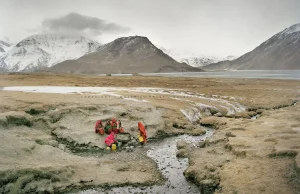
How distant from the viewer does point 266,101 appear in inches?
1747

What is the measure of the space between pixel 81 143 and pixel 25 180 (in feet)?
23.9

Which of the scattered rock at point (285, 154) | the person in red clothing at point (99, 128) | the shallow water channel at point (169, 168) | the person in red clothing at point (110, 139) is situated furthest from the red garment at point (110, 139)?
the scattered rock at point (285, 154)

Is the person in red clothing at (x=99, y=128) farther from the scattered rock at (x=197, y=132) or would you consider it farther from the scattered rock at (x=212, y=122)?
the scattered rock at (x=212, y=122)

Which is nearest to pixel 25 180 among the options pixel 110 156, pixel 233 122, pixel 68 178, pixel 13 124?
pixel 68 178

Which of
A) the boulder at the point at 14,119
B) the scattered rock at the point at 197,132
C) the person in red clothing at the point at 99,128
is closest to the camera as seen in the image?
the boulder at the point at 14,119

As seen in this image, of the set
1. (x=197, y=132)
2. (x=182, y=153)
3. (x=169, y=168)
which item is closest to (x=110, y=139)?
(x=182, y=153)

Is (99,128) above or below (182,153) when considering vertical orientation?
above

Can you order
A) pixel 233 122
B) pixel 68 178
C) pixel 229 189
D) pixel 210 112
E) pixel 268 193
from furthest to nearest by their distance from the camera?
1. pixel 210 112
2. pixel 233 122
3. pixel 68 178
4. pixel 229 189
5. pixel 268 193

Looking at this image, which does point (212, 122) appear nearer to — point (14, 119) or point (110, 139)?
point (110, 139)

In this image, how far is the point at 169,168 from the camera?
56.8ft

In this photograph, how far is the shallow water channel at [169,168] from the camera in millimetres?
14461

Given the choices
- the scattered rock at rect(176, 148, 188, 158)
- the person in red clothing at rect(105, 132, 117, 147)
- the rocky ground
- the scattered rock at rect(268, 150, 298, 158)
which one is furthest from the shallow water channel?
the scattered rock at rect(268, 150, 298, 158)

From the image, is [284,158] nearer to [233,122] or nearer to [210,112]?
[233,122]

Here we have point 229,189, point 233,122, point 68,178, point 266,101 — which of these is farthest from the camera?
point 266,101
